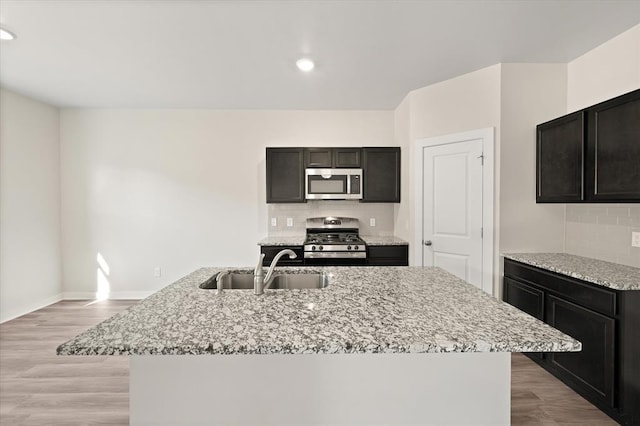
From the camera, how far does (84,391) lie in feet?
8.25

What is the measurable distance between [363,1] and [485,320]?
2.03m

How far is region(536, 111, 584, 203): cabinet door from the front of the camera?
264 centimetres

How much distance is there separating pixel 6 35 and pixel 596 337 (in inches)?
187

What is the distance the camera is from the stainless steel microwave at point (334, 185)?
14.4 ft

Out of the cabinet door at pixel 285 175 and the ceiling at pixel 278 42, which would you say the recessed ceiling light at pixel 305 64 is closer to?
the ceiling at pixel 278 42

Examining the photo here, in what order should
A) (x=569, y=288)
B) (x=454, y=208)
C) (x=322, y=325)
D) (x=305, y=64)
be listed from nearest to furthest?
(x=322, y=325) → (x=569, y=288) → (x=305, y=64) → (x=454, y=208)

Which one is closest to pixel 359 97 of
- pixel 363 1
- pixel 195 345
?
pixel 363 1

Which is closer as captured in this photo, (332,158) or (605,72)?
(605,72)

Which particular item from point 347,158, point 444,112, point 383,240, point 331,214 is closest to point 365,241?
point 383,240

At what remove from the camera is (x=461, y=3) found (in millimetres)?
2236

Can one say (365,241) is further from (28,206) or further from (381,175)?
(28,206)

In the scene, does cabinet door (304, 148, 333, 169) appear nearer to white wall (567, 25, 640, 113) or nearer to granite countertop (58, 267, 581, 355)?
white wall (567, 25, 640, 113)

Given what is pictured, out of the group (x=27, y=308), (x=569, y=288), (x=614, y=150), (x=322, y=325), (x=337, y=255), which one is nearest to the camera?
(x=322, y=325)

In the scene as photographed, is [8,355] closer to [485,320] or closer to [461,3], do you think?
[485,320]
